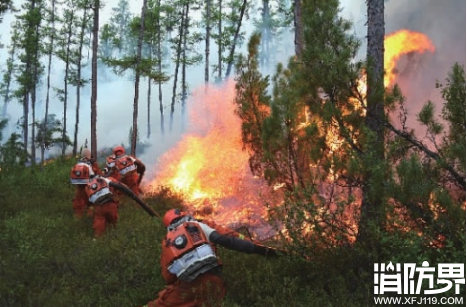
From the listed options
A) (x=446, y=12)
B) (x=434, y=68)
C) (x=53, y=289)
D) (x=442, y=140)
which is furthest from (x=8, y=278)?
(x=446, y=12)

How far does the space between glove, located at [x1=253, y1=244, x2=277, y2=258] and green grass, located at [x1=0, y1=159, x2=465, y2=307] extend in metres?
0.13

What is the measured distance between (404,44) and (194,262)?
10.1 metres

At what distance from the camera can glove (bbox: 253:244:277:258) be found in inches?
189

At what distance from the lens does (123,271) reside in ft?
20.8

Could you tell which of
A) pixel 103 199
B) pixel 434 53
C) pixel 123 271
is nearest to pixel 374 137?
pixel 123 271

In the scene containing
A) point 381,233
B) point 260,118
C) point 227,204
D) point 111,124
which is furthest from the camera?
point 111,124

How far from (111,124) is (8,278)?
1498 inches

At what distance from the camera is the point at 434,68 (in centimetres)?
1082

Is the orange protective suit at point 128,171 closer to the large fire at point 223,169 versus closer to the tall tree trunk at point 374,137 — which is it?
the large fire at point 223,169

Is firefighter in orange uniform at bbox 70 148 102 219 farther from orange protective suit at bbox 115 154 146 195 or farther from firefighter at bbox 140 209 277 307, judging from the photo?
firefighter at bbox 140 209 277 307

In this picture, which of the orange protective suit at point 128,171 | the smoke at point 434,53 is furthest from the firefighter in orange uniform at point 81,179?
the smoke at point 434,53

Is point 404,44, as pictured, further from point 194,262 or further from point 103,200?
point 194,262

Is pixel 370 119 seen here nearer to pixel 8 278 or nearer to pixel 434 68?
pixel 8 278

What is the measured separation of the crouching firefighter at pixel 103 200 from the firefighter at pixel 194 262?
377 cm
